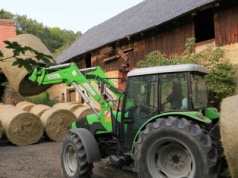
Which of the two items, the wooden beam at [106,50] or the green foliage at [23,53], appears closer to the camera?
the green foliage at [23,53]

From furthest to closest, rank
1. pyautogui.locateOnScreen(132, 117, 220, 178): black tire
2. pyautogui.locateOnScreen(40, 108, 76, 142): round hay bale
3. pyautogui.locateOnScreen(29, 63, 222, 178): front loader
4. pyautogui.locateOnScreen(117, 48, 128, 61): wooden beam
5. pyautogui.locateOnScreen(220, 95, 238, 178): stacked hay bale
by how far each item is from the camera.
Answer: pyautogui.locateOnScreen(117, 48, 128, 61): wooden beam < pyautogui.locateOnScreen(40, 108, 76, 142): round hay bale < pyautogui.locateOnScreen(29, 63, 222, 178): front loader < pyautogui.locateOnScreen(132, 117, 220, 178): black tire < pyautogui.locateOnScreen(220, 95, 238, 178): stacked hay bale

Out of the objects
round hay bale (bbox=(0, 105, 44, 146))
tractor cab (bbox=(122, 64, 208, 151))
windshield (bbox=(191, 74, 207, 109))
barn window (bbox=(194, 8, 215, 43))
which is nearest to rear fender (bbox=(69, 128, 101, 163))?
tractor cab (bbox=(122, 64, 208, 151))

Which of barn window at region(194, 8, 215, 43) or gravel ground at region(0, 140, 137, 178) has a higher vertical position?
barn window at region(194, 8, 215, 43)

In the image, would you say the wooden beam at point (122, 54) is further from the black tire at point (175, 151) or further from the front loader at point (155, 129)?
the black tire at point (175, 151)

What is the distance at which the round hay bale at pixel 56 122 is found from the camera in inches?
385

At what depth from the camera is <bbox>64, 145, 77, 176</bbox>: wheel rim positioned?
5.11 metres

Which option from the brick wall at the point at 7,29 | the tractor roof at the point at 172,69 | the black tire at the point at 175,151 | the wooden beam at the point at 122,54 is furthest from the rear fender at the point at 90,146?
the brick wall at the point at 7,29

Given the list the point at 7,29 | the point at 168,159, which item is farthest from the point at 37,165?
the point at 7,29

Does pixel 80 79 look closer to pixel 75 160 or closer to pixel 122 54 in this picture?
pixel 75 160

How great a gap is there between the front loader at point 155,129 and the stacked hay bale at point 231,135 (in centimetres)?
40

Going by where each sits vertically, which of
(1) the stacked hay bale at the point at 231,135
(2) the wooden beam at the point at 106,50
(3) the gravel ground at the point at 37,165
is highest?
(2) the wooden beam at the point at 106,50

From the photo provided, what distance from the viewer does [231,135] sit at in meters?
2.91

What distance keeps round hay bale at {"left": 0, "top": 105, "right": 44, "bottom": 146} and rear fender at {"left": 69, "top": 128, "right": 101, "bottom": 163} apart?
4.86m

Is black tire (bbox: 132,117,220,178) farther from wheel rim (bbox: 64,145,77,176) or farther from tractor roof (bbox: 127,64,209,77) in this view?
wheel rim (bbox: 64,145,77,176)
